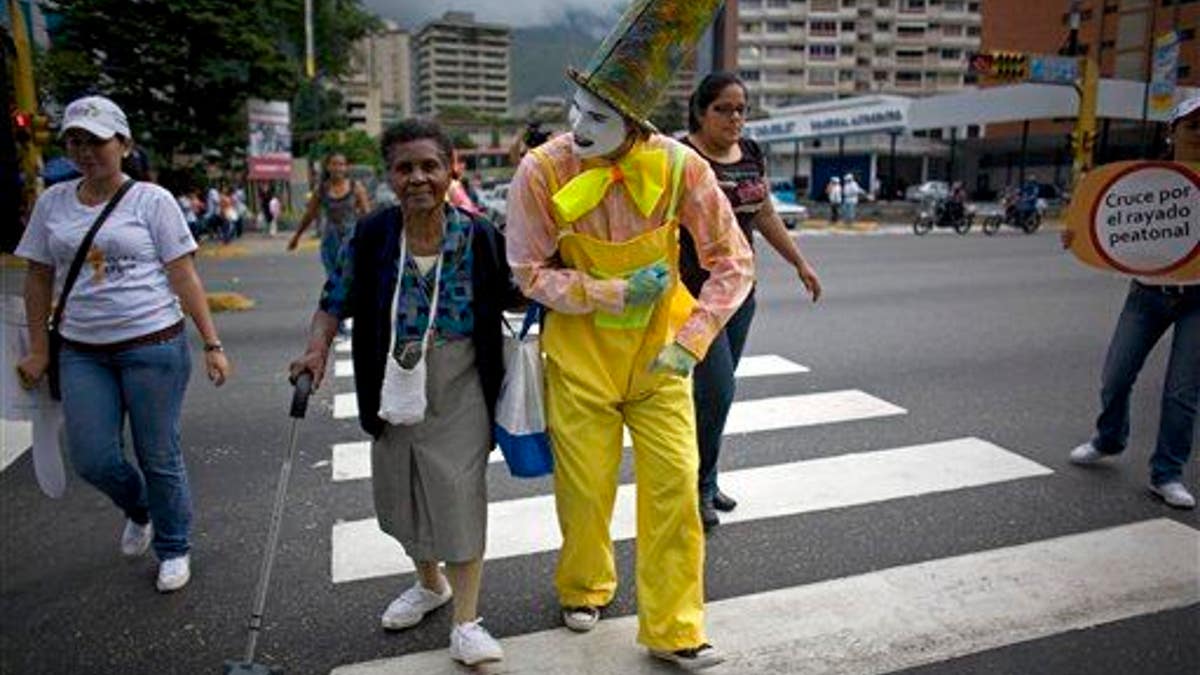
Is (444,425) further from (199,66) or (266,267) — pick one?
(266,267)

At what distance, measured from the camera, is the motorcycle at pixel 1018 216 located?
25078 mm

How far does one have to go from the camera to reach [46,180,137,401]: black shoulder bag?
3.17m

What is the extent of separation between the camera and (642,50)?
2660 millimetres

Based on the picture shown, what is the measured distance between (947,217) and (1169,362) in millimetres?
23621

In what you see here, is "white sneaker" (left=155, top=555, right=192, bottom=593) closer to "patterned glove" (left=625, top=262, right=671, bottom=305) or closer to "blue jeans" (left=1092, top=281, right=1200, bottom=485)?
"patterned glove" (left=625, top=262, right=671, bottom=305)

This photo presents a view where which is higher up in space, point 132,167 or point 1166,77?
point 1166,77

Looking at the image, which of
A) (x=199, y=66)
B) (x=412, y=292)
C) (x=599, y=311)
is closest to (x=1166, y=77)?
(x=599, y=311)

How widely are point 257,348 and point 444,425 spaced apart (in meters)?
5.92

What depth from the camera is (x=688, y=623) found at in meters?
2.78

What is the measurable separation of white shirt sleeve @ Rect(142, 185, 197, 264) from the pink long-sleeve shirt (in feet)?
4.56

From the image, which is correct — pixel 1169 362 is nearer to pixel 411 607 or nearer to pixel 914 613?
pixel 914 613

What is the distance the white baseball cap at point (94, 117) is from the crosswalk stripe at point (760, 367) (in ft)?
12.9

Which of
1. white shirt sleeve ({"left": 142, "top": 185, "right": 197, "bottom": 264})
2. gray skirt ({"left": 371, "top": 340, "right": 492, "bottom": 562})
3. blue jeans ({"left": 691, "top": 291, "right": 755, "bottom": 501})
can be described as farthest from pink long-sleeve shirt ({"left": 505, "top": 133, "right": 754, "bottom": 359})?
white shirt sleeve ({"left": 142, "top": 185, "right": 197, "bottom": 264})

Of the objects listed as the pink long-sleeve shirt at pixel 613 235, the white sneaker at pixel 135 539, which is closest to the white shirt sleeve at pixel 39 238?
the white sneaker at pixel 135 539
